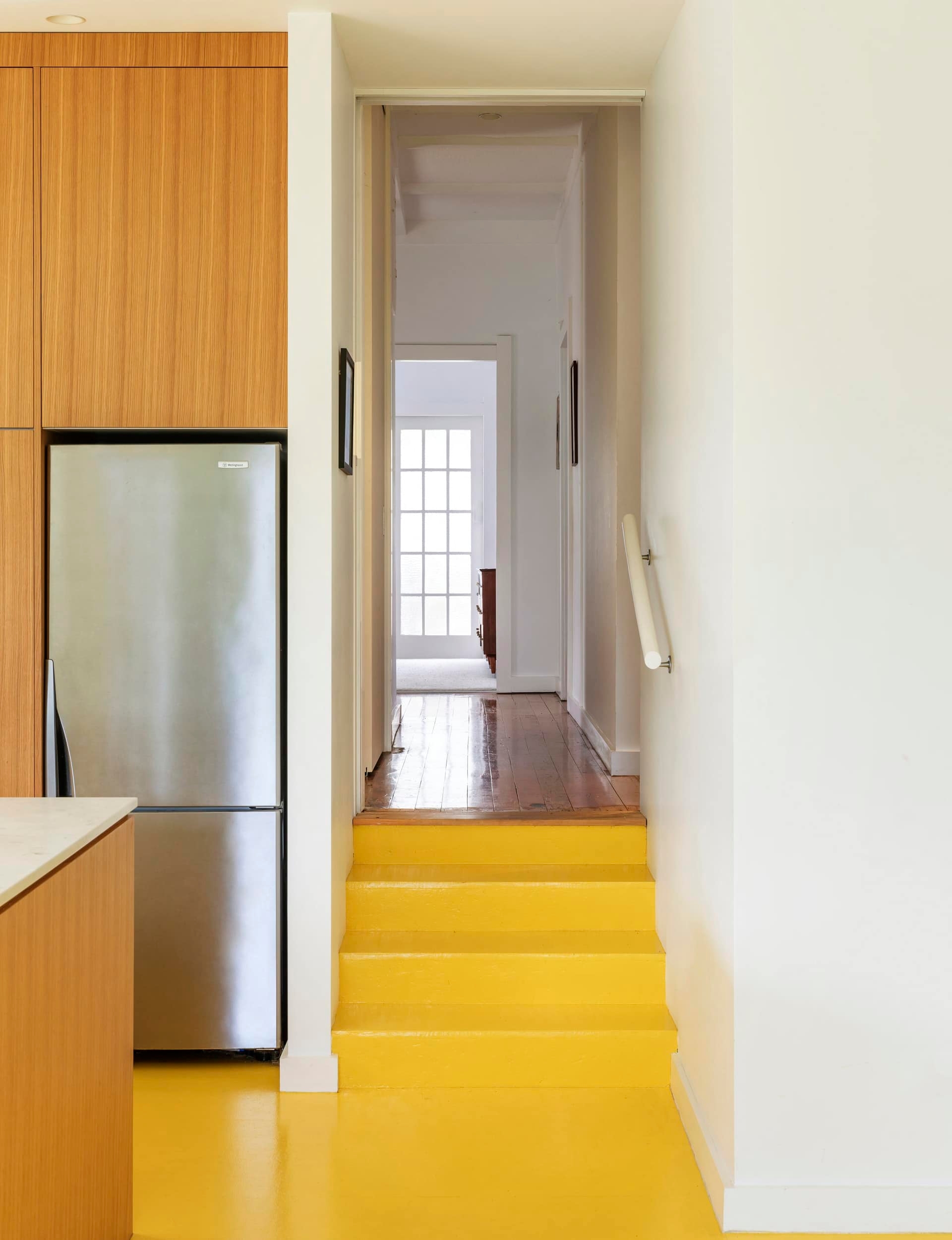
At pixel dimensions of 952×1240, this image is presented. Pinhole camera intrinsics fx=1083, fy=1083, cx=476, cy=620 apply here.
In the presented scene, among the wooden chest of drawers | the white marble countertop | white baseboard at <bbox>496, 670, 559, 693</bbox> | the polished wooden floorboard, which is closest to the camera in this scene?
the white marble countertop

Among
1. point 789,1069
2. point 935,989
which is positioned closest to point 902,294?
point 935,989

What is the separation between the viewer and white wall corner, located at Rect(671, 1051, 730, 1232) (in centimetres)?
209

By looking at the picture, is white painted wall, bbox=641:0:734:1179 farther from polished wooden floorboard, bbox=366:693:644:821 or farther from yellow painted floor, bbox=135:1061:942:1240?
polished wooden floorboard, bbox=366:693:644:821

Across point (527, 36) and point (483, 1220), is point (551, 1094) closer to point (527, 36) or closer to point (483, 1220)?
point (483, 1220)

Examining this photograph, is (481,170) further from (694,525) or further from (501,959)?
(501,959)

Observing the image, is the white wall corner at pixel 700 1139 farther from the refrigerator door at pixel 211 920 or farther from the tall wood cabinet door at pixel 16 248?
the tall wood cabinet door at pixel 16 248

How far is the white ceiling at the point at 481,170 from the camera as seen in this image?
5.35 meters

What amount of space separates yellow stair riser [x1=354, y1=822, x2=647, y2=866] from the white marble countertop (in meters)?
1.37

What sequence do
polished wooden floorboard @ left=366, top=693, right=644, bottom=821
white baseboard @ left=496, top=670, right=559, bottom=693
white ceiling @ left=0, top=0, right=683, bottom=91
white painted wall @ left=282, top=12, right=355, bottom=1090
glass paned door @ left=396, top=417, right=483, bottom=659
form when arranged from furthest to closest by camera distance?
glass paned door @ left=396, top=417, right=483, bottom=659
white baseboard @ left=496, top=670, right=559, bottom=693
polished wooden floorboard @ left=366, top=693, right=644, bottom=821
white painted wall @ left=282, top=12, right=355, bottom=1090
white ceiling @ left=0, top=0, right=683, bottom=91

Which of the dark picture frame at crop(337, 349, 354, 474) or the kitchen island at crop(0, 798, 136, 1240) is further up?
the dark picture frame at crop(337, 349, 354, 474)

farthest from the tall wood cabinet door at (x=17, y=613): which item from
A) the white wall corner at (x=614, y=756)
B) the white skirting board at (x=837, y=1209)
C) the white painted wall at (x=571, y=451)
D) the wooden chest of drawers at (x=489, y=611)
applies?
the wooden chest of drawers at (x=489, y=611)

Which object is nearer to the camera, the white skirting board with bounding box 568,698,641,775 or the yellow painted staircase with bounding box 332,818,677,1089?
the yellow painted staircase with bounding box 332,818,677,1089

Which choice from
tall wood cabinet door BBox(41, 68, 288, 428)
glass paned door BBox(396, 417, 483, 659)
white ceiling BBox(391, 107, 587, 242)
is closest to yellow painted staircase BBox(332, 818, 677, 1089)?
tall wood cabinet door BBox(41, 68, 288, 428)

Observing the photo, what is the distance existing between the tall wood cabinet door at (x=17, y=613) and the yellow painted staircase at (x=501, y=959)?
3.00 ft
